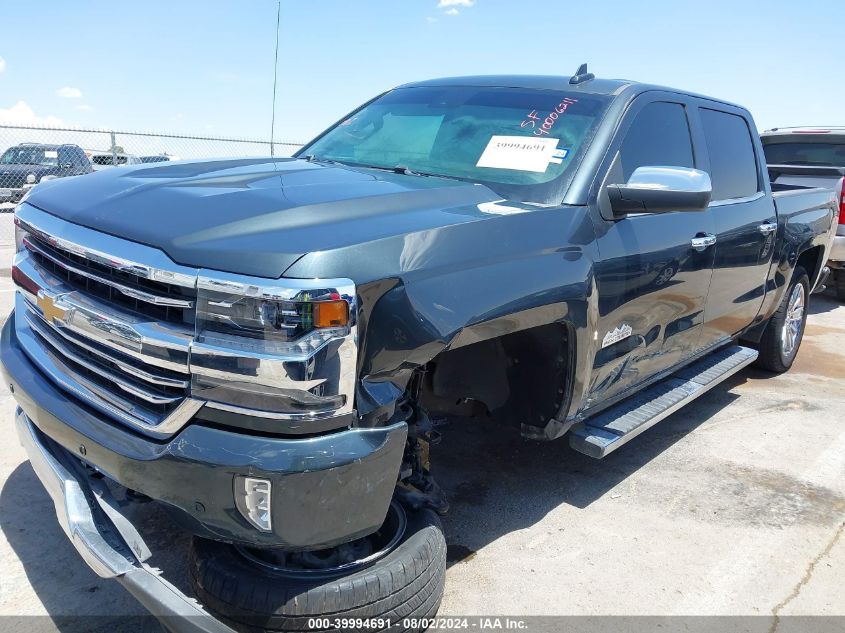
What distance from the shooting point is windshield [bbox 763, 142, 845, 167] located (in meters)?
8.97

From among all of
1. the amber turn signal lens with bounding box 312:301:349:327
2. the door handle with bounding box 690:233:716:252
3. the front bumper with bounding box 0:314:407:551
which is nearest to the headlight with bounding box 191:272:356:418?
the amber turn signal lens with bounding box 312:301:349:327

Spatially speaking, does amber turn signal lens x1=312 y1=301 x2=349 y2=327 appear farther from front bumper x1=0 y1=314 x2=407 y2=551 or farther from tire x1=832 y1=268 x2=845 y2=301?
tire x1=832 y1=268 x2=845 y2=301

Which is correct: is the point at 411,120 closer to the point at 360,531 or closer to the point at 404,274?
the point at 404,274

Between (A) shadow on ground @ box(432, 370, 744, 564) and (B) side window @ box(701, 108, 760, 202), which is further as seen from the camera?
(B) side window @ box(701, 108, 760, 202)

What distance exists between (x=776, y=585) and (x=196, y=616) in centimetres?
232

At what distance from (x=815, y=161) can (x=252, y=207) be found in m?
8.87

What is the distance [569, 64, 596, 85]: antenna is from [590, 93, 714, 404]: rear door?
0.29 meters

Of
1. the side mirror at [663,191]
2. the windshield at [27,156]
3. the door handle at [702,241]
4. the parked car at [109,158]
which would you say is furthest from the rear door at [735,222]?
the windshield at [27,156]

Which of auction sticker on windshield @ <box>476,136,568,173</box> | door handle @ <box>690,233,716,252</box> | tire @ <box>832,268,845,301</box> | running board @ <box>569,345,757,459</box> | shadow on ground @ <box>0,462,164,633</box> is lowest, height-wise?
tire @ <box>832,268,845,301</box>

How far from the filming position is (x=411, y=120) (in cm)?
377

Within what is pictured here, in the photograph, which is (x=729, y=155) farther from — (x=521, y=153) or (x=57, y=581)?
(x=57, y=581)

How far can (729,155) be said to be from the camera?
449 cm

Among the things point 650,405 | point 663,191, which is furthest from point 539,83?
point 650,405

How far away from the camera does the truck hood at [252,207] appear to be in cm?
201
